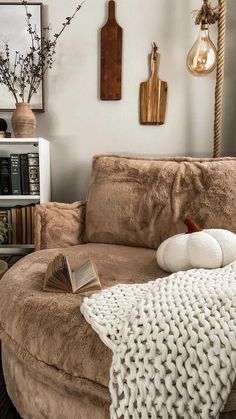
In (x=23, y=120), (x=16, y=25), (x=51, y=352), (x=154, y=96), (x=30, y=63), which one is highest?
(x=16, y=25)

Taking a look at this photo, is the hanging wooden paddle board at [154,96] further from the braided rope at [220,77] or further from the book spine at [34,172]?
the book spine at [34,172]

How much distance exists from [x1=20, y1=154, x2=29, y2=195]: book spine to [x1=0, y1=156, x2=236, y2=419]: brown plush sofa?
0.39m

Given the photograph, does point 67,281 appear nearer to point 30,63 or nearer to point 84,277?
point 84,277

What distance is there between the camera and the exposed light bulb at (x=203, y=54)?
198 centimetres

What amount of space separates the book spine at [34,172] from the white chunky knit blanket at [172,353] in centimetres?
130

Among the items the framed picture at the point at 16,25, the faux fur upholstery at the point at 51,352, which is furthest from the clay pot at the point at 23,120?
the faux fur upholstery at the point at 51,352

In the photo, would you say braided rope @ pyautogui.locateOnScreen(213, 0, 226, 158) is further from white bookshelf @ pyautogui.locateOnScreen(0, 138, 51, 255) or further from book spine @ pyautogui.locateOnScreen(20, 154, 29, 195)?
book spine @ pyautogui.locateOnScreen(20, 154, 29, 195)

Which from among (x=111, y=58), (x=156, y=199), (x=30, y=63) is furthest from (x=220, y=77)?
(x=30, y=63)

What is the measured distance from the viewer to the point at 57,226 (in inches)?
68.2

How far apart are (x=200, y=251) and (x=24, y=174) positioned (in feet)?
4.09

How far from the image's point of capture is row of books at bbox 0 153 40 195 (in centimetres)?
208

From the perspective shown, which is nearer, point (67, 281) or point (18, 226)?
point (67, 281)

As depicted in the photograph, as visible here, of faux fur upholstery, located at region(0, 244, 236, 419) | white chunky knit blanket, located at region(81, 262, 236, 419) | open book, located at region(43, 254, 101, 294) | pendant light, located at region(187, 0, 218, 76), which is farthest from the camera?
pendant light, located at region(187, 0, 218, 76)

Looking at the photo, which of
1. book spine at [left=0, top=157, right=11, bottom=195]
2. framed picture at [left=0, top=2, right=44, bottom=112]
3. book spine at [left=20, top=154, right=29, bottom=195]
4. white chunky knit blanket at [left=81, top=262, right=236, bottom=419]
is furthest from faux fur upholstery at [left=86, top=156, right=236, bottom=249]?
framed picture at [left=0, top=2, right=44, bottom=112]
